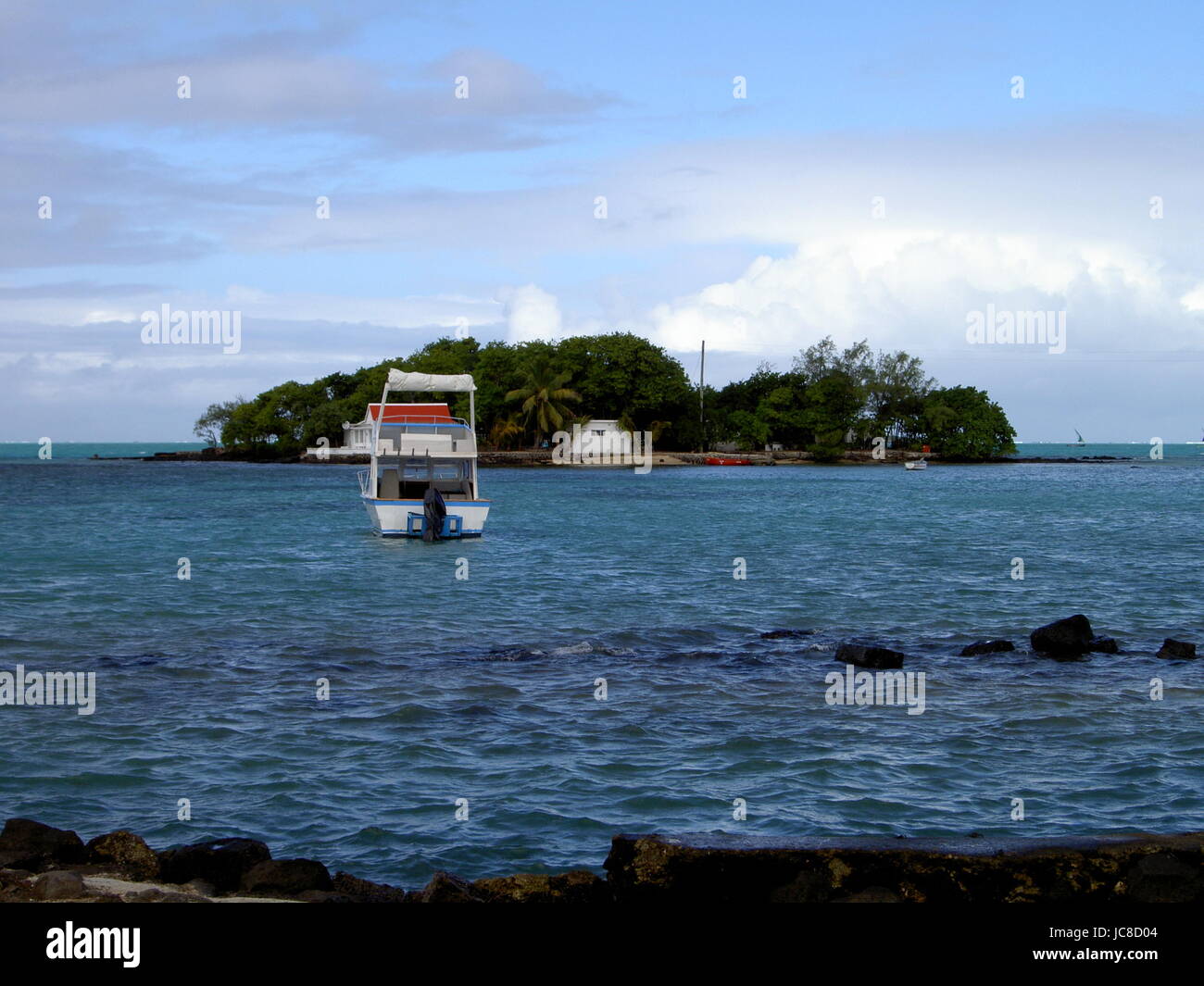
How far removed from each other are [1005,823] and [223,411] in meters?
175

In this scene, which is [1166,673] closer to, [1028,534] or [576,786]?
[576,786]

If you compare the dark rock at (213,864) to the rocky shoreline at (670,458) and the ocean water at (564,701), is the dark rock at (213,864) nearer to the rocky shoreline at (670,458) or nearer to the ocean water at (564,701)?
the ocean water at (564,701)

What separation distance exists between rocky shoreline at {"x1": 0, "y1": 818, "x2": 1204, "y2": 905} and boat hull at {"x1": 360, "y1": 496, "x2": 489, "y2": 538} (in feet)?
97.3

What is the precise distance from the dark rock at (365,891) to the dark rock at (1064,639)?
1345 cm

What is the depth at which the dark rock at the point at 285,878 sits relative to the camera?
26.5ft

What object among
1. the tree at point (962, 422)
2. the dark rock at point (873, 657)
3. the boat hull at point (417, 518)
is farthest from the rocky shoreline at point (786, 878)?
the tree at point (962, 422)

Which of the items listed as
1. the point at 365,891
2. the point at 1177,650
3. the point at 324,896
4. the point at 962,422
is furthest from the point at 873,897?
the point at 962,422

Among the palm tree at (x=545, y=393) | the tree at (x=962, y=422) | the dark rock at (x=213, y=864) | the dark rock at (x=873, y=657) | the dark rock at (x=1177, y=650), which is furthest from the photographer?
the tree at (x=962, y=422)

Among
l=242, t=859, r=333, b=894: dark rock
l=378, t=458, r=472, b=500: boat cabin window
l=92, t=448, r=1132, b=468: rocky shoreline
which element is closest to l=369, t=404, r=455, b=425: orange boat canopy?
l=378, t=458, r=472, b=500: boat cabin window

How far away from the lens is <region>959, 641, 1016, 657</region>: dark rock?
19.0m

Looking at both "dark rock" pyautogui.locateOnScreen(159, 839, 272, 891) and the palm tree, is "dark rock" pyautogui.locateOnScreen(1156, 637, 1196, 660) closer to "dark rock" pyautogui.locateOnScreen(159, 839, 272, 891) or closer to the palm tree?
"dark rock" pyautogui.locateOnScreen(159, 839, 272, 891)

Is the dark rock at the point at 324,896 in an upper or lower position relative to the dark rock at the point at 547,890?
lower

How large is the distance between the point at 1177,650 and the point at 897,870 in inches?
524

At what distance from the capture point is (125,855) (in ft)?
28.1
